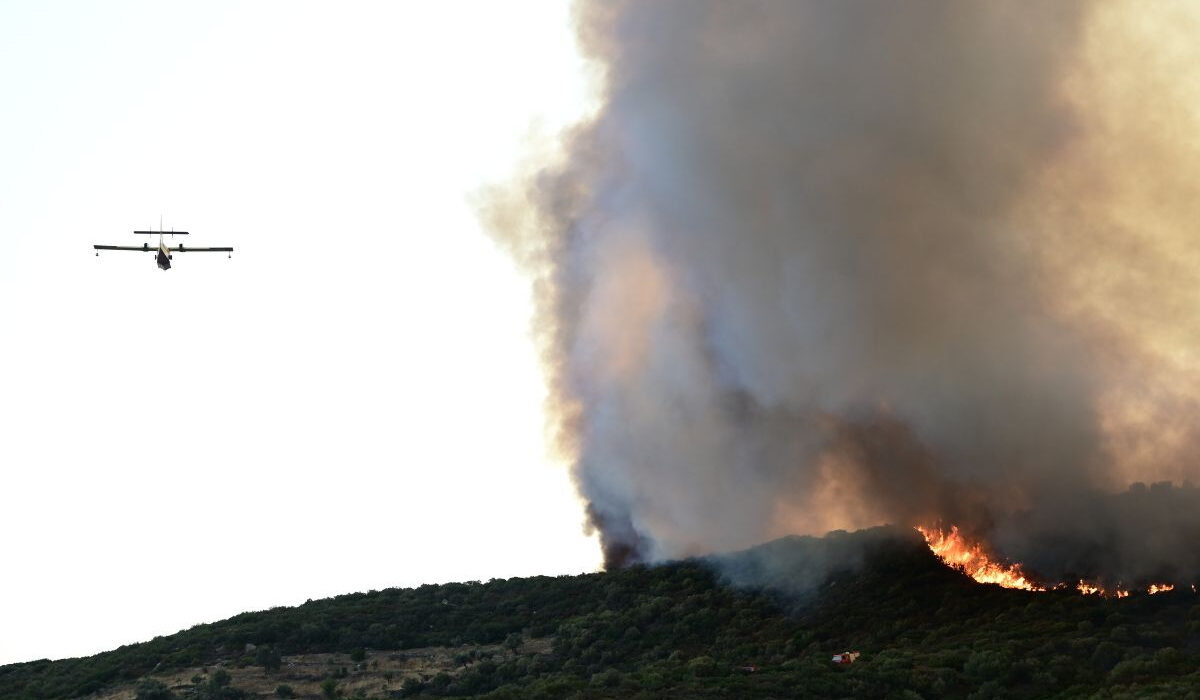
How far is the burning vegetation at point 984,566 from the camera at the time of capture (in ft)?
319

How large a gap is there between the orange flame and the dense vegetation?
4.18ft

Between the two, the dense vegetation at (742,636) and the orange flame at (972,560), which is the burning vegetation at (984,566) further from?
the dense vegetation at (742,636)

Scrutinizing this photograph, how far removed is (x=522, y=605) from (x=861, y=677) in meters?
42.1

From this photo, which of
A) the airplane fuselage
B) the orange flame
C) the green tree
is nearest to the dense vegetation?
the green tree

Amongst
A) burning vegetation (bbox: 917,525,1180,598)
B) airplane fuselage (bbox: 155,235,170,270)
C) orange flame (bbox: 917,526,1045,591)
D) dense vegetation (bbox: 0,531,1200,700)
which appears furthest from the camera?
airplane fuselage (bbox: 155,235,170,270)

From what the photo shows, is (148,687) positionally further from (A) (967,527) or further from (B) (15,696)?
(A) (967,527)

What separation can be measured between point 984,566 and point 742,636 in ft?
57.9

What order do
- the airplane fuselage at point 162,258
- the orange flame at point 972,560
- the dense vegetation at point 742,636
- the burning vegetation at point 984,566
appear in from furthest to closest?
the airplane fuselage at point 162,258 < the orange flame at point 972,560 < the burning vegetation at point 984,566 < the dense vegetation at point 742,636

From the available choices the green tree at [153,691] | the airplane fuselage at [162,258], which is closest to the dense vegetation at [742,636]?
the green tree at [153,691]

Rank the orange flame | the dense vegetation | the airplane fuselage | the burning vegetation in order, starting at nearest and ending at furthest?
the dense vegetation, the burning vegetation, the orange flame, the airplane fuselage

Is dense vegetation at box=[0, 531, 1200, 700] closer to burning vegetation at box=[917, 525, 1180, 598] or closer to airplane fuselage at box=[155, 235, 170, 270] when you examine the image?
burning vegetation at box=[917, 525, 1180, 598]

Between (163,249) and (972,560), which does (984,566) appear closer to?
(972,560)

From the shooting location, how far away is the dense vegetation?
83.9 m

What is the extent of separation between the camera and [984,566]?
350ft
